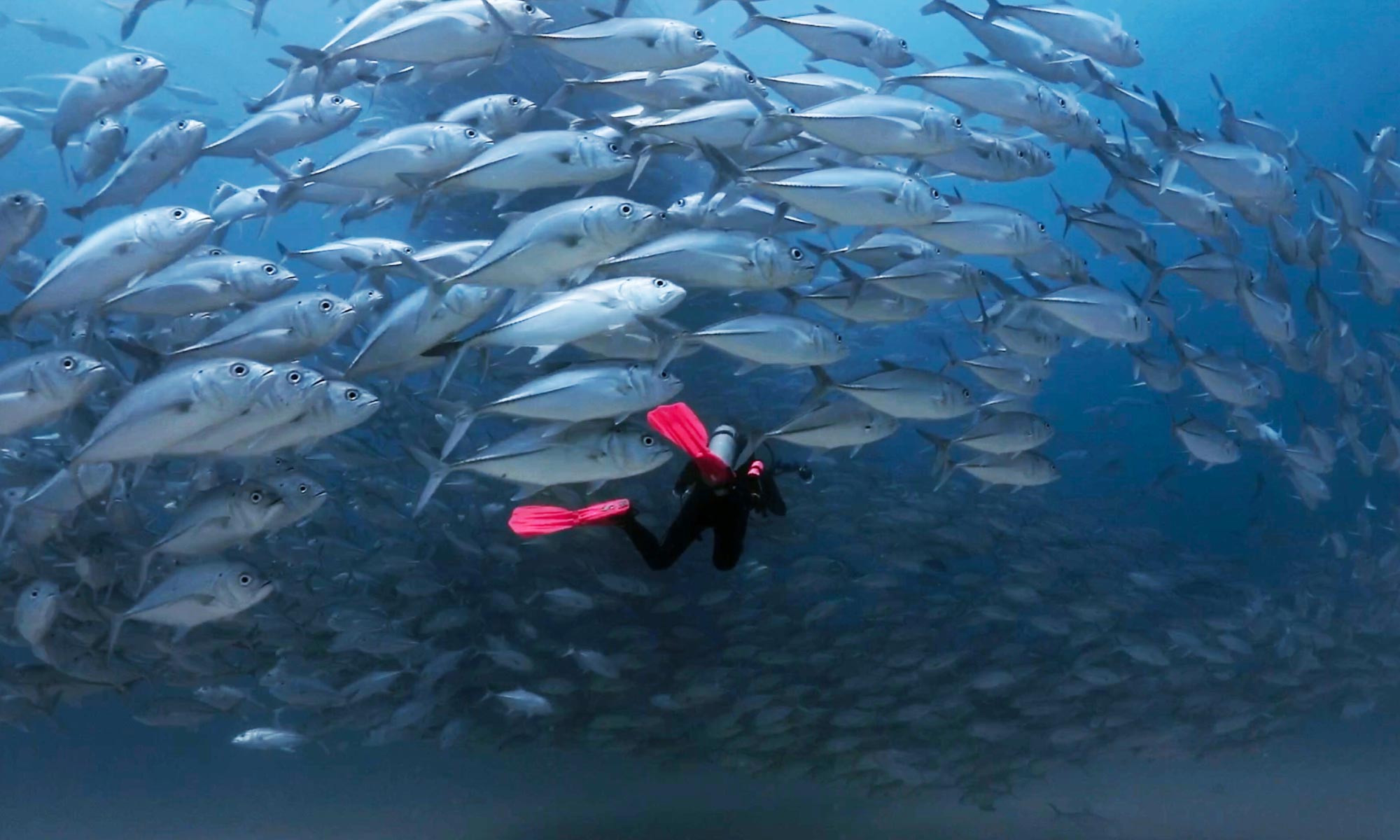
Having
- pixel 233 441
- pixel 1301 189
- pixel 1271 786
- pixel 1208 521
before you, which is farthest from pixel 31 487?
pixel 1208 521

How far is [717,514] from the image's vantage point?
4.96m

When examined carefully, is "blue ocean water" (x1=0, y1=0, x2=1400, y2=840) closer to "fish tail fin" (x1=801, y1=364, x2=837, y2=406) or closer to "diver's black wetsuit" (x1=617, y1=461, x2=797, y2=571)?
→ "diver's black wetsuit" (x1=617, y1=461, x2=797, y2=571)

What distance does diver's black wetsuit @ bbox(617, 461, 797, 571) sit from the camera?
4.78m

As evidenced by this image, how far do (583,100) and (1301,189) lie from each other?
15.2 m

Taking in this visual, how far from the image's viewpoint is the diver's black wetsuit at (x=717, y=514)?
4.78 metres

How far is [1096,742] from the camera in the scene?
37.3ft

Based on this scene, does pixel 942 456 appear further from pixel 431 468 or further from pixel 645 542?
pixel 431 468

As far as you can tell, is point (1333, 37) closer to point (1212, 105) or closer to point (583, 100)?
point (1212, 105)

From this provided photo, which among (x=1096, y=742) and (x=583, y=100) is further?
(x=1096, y=742)

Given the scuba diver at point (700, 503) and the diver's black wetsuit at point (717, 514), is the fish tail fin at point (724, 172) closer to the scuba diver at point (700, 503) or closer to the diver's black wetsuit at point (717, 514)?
the scuba diver at point (700, 503)

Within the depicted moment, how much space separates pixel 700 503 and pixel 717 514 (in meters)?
0.12

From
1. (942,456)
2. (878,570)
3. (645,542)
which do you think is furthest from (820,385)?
(878,570)

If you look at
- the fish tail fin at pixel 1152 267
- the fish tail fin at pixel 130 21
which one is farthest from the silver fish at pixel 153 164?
the fish tail fin at pixel 1152 267

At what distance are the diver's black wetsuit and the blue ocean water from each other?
103 inches
